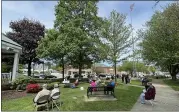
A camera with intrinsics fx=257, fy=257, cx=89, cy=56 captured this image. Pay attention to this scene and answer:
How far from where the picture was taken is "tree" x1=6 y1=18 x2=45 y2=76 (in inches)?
1628

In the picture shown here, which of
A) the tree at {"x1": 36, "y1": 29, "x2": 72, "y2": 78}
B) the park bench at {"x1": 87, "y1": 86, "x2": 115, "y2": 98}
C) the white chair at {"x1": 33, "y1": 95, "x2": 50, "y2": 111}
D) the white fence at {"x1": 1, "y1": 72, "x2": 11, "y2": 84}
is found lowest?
the white chair at {"x1": 33, "y1": 95, "x2": 50, "y2": 111}

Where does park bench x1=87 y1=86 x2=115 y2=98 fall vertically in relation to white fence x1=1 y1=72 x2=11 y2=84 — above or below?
below

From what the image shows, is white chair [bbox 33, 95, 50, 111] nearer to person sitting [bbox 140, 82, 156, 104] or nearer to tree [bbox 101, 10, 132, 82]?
person sitting [bbox 140, 82, 156, 104]

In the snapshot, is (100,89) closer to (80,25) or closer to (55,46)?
(55,46)

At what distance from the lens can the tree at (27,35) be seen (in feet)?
136

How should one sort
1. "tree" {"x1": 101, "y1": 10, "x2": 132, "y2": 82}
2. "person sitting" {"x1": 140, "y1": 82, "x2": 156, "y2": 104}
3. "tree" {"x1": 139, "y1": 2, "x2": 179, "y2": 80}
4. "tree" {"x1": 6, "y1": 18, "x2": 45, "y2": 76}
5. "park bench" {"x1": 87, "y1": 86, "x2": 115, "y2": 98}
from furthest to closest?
"tree" {"x1": 6, "y1": 18, "x2": 45, "y2": 76}, "tree" {"x1": 139, "y1": 2, "x2": 179, "y2": 80}, "tree" {"x1": 101, "y1": 10, "x2": 132, "y2": 82}, "park bench" {"x1": 87, "y1": 86, "x2": 115, "y2": 98}, "person sitting" {"x1": 140, "y1": 82, "x2": 156, "y2": 104}

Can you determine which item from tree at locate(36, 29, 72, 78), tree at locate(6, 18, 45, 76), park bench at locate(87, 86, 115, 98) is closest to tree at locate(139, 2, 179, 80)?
tree at locate(36, 29, 72, 78)

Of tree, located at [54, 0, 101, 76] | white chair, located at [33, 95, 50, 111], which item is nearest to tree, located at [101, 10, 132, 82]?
tree, located at [54, 0, 101, 76]

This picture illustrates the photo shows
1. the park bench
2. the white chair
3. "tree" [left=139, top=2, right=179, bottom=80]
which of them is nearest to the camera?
the white chair

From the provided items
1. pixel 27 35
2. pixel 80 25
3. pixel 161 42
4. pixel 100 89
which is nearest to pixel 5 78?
pixel 100 89

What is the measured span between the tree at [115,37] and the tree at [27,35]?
1678 centimetres

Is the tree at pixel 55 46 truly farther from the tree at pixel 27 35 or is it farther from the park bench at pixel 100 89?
the park bench at pixel 100 89

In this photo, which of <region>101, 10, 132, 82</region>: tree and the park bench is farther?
<region>101, 10, 132, 82</region>: tree

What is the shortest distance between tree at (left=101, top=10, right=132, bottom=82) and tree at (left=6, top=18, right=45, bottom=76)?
55.1 ft
